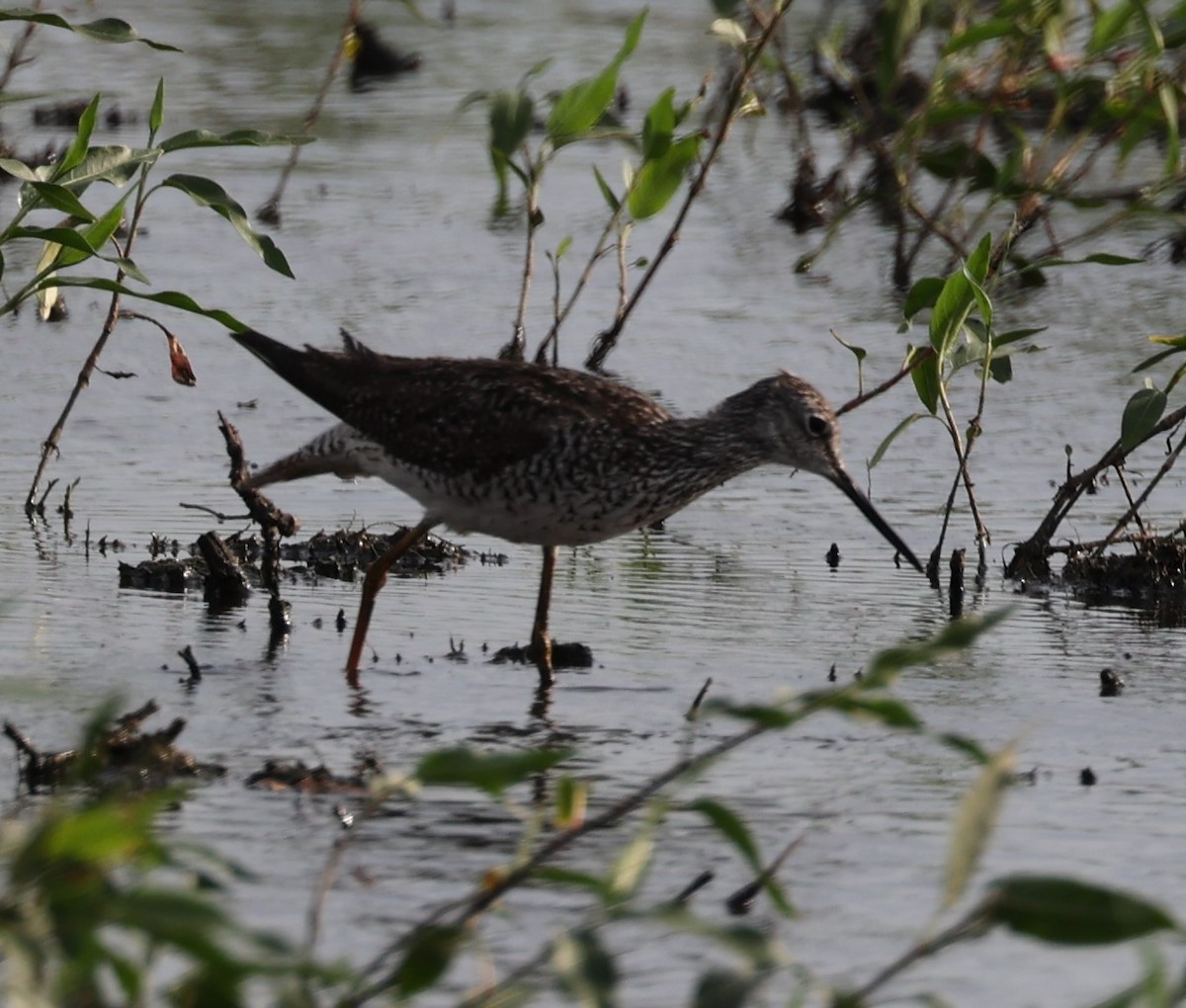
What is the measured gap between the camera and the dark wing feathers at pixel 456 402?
7754mm

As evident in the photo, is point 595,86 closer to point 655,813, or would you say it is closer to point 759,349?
point 759,349

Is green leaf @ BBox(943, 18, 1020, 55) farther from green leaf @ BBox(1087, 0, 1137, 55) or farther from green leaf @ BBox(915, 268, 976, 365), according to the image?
green leaf @ BBox(915, 268, 976, 365)

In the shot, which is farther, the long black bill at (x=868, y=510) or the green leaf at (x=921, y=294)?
the long black bill at (x=868, y=510)

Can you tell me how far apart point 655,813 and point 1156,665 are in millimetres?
4386

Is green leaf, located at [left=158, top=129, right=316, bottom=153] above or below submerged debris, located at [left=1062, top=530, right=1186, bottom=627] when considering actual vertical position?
above

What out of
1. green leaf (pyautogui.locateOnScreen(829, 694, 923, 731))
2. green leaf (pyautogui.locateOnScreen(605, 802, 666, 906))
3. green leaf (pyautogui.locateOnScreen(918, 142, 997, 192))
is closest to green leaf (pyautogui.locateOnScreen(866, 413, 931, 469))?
green leaf (pyautogui.locateOnScreen(918, 142, 997, 192))

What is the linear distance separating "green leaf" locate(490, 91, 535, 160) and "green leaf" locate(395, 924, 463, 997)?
614 centimetres

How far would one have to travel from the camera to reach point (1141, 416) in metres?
7.46

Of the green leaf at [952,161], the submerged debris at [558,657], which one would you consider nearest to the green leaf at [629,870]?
the submerged debris at [558,657]

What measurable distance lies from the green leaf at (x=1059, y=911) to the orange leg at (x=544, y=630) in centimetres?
418

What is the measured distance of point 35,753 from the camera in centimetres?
551

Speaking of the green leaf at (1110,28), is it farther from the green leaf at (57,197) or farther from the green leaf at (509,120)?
the green leaf at (57,197)

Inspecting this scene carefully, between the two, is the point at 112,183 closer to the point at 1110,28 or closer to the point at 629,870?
the point at 629,870

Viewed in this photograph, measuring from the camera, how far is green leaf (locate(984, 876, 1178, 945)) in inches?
112
